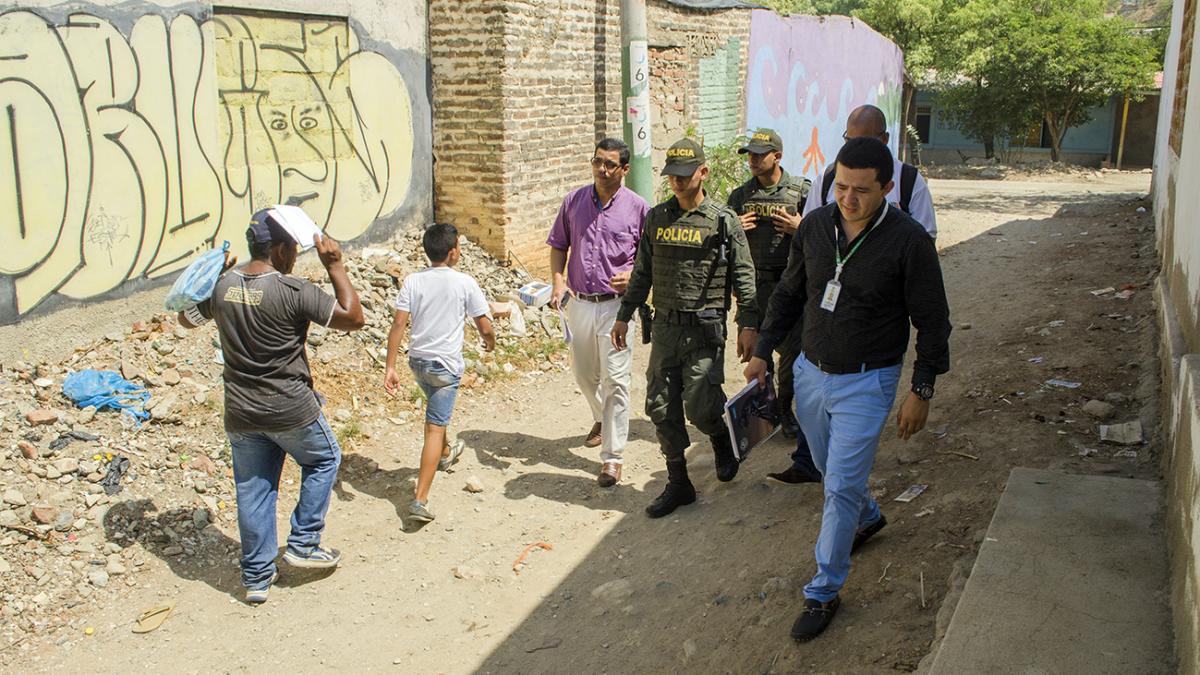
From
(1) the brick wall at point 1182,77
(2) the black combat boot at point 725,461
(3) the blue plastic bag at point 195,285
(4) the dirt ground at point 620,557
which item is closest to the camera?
(4) the dirt ground at point 620,557

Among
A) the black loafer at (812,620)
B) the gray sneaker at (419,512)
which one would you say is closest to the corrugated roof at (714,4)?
the gray sneaker at (419,512)

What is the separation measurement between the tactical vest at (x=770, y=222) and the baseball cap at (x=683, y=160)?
2.33ft

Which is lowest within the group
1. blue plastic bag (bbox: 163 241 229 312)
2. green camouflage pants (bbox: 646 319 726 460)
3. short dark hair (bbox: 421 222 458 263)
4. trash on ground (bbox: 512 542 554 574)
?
trash on ground (bbox: 512 542 554 574)

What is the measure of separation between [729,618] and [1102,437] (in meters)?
2.21

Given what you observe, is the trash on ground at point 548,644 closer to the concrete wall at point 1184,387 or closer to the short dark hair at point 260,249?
the short dark hair at point 260,249

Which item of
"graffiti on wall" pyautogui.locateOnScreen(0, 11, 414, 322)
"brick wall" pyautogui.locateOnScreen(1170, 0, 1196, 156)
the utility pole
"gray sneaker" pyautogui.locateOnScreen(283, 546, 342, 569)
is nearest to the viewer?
"gray sneaker" pyautogui.locateOnScreen(283, 546, 342, 569)

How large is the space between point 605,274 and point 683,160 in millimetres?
966

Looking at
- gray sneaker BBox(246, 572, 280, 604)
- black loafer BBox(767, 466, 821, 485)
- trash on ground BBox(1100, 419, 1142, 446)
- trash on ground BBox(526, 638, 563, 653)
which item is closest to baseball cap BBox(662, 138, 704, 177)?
black loafer BBox(767, 466, 821, 485)

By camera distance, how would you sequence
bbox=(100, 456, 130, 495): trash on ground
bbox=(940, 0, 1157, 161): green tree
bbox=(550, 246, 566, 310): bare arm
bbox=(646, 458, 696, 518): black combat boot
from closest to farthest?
bbox=(100, 456, 130, 495): trash on ground → bbox=(646, 458, 696, 518): black combat boot → bbox=(550, 246, 566, 310): bare arm → bbox=(940, 0, 1157, 161): green tree

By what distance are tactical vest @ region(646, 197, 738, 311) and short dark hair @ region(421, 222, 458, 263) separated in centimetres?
108

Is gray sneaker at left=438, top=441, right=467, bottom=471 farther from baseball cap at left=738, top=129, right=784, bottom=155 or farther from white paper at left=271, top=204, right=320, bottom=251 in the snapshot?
baseball cap at left=738, top=129, right=784, bottom=155

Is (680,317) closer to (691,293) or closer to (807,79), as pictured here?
(691,293)

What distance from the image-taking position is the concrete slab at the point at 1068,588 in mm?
2961

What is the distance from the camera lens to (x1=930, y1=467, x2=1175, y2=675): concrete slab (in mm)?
2961
